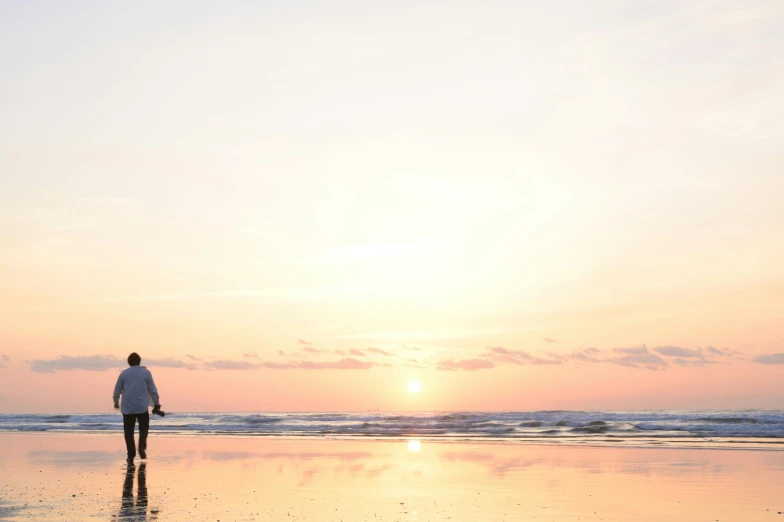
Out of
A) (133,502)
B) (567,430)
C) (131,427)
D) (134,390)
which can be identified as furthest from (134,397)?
(567,430)

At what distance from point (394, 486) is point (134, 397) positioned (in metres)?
5.90

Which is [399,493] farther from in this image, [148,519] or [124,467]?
[124,467]

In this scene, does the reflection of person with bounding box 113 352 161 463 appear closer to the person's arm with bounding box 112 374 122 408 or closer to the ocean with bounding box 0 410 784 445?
the person's arm with bounding box 112 374 122 408

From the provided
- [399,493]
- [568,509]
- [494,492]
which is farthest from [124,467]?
[568,509]

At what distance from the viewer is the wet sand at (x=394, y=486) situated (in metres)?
8.76

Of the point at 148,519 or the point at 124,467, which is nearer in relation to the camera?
the point at 148,519

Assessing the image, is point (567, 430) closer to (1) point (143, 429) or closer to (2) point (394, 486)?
(1) point (143, 429)

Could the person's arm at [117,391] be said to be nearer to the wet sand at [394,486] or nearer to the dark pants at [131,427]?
the dark pants at [131,427]

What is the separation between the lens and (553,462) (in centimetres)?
1620

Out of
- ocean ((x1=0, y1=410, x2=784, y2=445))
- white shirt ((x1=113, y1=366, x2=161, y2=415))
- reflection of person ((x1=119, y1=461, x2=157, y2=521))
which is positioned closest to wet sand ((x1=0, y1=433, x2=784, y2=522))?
reflection of person ((x1=119, y1=461, x2=157, y2=521))

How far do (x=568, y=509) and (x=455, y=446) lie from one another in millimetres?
12412

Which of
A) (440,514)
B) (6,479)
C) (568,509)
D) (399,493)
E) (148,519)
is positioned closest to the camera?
(148,519)

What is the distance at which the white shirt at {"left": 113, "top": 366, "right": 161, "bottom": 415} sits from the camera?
14.5 meters

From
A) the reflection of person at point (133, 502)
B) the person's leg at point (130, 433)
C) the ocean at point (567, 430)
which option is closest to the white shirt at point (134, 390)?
the person's leg at point (130, 433)
